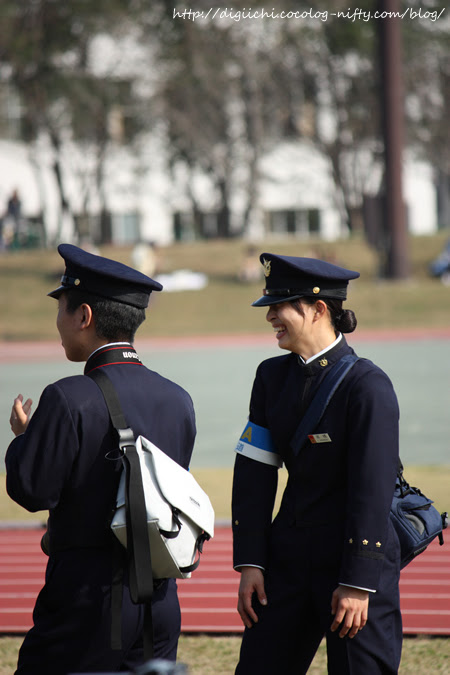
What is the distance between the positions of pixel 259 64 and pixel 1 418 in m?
27.8

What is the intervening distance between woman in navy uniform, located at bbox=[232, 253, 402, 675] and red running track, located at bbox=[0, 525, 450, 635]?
183 centimetres

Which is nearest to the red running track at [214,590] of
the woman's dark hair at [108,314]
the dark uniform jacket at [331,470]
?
the dark uniform jacket at [331,470]

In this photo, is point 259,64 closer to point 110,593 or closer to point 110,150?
point 110,150

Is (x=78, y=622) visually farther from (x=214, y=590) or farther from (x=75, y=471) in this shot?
(x=214, y=590)

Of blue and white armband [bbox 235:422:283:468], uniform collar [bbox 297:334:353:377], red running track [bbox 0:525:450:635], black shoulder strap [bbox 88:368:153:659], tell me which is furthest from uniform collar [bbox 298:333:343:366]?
red running track [bbox 0:525:450:635]

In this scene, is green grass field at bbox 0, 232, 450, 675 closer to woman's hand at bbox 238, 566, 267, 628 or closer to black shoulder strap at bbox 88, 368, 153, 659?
woman's hand at bbox 238, 566, 267, 628

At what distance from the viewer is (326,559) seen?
9.24 ft

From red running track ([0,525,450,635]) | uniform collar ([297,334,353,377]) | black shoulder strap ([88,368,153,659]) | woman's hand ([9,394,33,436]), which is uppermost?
uniform collar ([297,334,353,377])

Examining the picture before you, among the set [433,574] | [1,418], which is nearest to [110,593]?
[433,574]

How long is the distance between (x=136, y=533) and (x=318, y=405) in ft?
2.30

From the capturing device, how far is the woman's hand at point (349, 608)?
2691mm

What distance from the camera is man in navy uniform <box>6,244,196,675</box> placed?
2.60 metres

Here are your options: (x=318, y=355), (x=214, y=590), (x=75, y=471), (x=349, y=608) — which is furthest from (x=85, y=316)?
(x=214, y=590)

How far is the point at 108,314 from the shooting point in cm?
284
